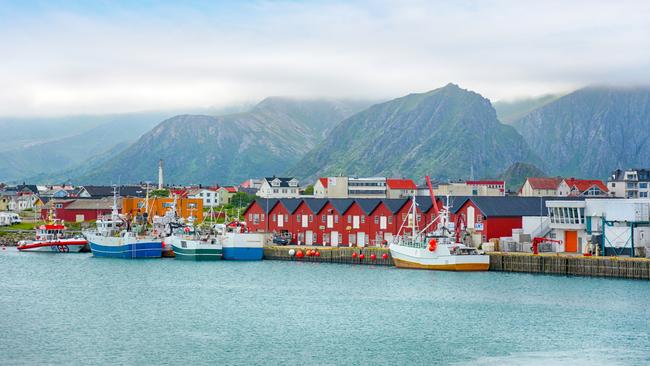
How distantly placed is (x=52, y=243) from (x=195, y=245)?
21.5 m

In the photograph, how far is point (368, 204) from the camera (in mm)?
87938

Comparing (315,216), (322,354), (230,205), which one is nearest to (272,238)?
(315,216)

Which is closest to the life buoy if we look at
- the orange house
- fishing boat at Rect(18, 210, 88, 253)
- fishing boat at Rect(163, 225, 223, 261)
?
fishing boat at Rect(163, 225, 223, 261)

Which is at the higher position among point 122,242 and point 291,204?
point 291,204

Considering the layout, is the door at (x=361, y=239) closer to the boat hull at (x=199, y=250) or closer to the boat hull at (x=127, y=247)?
the boat hull at (x=199, y=250)

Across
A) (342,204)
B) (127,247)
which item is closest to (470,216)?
(342,204)

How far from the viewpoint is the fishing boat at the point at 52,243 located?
10075 centimetres

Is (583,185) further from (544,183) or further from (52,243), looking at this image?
(52,243)

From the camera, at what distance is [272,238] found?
92.6 m

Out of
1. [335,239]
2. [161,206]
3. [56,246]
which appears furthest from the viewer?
[161,206]

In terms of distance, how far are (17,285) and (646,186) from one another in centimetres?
10813

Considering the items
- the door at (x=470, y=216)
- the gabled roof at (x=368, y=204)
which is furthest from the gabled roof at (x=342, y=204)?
the door at (x=470, y=216)

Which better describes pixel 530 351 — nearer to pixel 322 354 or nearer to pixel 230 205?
pixel 322 354

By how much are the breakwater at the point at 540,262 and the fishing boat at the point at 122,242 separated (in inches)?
619
